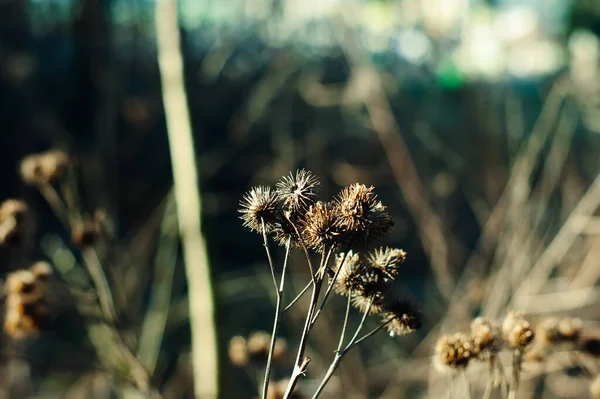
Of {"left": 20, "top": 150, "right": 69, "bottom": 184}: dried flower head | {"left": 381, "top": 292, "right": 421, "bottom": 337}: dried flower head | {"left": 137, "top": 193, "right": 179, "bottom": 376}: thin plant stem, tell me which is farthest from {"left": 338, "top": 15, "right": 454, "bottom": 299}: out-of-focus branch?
{"left": 381, "top": 292, "right": 421, "bottom": 337}: dried flower head

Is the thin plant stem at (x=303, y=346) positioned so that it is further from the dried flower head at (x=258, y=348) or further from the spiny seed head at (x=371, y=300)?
the dried flower head at (x=258, y=348)

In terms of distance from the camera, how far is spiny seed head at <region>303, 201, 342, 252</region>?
133 cm

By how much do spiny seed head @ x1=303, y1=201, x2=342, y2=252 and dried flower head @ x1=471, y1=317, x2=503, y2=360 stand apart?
579 mm

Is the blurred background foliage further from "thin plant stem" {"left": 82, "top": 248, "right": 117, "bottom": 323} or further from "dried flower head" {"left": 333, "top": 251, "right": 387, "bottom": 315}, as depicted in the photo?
"dried flower head" {"left": 333, "top": 251, "right": 387, "bottom": 315}

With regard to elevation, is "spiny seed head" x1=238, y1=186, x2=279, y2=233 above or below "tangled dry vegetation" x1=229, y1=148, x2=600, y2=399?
above

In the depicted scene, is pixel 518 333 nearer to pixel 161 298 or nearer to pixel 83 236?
pixel 83 236

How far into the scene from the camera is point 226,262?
36.0 ft

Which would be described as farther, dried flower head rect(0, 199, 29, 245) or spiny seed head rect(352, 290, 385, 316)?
dried flower head rect(0, 199, 29, 245)

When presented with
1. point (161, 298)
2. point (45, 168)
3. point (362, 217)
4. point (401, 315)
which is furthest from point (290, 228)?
point (161, 298)

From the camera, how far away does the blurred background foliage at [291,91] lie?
18.1 ft

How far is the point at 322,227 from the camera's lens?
1330 millimetres

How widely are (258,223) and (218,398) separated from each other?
45.4 inches

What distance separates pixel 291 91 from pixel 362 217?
575 cm

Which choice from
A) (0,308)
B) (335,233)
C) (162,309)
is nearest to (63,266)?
(162,309)
